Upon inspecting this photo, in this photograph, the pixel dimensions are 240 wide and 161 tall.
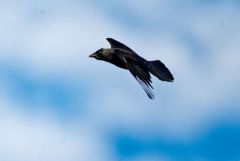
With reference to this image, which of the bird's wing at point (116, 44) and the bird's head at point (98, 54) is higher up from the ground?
the bird's wing at point (116, 44)

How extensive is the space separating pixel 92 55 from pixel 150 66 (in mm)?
3325

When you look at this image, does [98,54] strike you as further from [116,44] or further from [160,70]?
[160,70]

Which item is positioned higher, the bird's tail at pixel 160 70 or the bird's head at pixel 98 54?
the bird's head at pixel 98 54

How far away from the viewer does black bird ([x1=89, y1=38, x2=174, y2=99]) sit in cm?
3007

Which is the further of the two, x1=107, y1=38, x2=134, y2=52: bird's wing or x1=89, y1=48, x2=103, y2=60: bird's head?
x1=107, y1=38, x2=134, y2=52: bird's wing

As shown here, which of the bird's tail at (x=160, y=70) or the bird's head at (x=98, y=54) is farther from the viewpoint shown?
the bird's head at (x=98, y=54)

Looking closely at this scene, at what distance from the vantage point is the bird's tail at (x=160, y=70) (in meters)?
32.2

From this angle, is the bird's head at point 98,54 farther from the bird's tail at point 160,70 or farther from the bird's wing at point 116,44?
the bird's tail at point 160,70

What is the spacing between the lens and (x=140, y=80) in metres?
29.3

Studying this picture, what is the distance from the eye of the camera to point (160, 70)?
108ft

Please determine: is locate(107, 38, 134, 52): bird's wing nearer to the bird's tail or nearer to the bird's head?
the bird's head

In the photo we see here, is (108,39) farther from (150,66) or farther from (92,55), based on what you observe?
(150,66)

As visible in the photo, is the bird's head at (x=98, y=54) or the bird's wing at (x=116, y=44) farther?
the bird's wing at (x=116, y=44)

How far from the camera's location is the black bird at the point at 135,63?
98.7 ft
